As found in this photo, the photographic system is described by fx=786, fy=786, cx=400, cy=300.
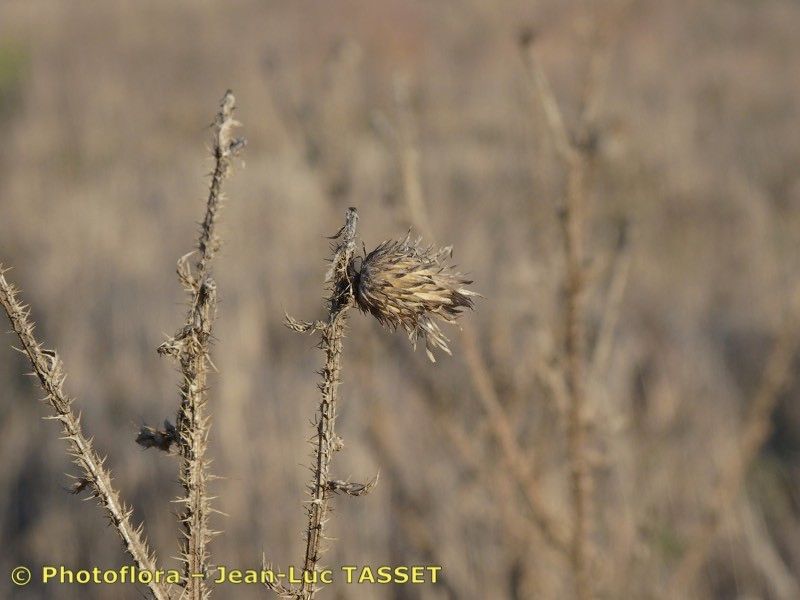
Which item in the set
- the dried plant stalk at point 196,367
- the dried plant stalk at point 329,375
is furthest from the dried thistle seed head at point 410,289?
the dried plant stalk at point 196,367

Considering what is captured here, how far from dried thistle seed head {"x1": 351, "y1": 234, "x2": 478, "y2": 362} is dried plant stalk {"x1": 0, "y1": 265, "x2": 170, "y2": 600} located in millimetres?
255

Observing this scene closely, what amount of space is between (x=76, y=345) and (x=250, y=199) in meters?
2.62

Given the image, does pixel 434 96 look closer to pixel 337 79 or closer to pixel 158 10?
pixel 158 10

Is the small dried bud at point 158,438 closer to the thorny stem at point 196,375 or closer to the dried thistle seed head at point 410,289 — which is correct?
the thorny stem at point 196,375

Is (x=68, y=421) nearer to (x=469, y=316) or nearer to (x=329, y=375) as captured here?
(x=329, y=375)

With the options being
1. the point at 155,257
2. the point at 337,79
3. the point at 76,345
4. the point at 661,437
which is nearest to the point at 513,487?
the point at 337,79

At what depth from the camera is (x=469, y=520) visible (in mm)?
2727

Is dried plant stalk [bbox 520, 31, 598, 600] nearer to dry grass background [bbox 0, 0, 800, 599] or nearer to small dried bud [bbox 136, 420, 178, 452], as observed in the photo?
dry grass background [bbox 0, 0, 800, 599]

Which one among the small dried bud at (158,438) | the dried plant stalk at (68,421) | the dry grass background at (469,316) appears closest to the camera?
the dried plant stalk at (68,421)

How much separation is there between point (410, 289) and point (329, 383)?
0.11 meters

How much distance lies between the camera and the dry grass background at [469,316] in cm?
197

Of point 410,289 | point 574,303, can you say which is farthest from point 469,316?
point 410,289

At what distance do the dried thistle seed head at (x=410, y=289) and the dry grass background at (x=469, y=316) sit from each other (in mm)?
221

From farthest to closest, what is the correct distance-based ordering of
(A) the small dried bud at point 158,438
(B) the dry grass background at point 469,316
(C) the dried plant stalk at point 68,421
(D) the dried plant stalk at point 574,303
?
(B) the dry grass background at point 469,316 < (D) the dried plant stalk at point 574,303 < (A) the small dried bud at point 158,438 < (C) the dried plant stalk at point 68,421
